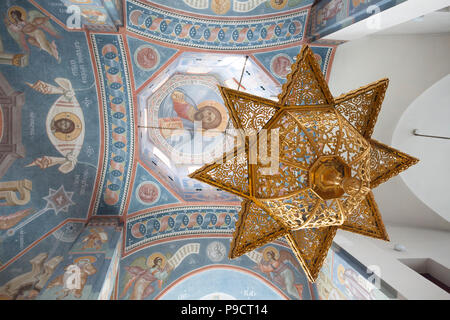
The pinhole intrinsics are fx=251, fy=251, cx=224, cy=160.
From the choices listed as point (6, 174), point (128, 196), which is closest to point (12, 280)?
point (6, 174)

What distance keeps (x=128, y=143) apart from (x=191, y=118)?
2036 mm

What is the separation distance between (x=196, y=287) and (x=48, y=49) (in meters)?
6.62

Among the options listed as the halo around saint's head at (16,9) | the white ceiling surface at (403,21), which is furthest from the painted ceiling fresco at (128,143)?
the white ceiling surface at (403,21)

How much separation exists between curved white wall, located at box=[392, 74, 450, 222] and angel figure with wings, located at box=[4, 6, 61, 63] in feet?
24.2

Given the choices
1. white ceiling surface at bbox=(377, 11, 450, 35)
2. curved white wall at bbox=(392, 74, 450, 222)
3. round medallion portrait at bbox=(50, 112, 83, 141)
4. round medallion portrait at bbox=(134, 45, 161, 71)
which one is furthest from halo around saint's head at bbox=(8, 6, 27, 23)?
curved white wall at bbox=(392, 74, 450, 222)

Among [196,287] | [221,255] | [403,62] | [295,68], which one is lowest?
[196,287]

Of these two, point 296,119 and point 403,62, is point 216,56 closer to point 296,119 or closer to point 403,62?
point 403,62

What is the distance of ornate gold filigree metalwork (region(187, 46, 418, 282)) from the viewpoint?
2.20m

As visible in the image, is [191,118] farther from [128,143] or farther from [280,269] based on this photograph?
[280,269]

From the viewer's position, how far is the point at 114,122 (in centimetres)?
625

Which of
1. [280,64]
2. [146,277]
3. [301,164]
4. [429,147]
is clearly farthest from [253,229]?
[429,147]

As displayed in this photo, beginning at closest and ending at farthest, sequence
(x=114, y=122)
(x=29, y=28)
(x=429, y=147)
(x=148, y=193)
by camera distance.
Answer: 1. (x=29, y=28)
2. (x=429, y=147)
3. (x=114, y=122)
4. (x=148, y=193)

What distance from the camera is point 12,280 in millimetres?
4391
